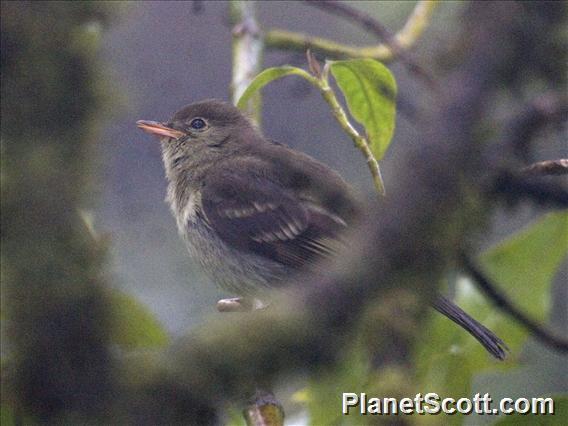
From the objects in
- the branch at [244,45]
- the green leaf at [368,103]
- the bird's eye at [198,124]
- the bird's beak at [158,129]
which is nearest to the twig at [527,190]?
the green leaf at [368,103]

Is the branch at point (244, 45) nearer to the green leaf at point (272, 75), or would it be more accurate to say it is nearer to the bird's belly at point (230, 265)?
the green leaf at point (272, 75)

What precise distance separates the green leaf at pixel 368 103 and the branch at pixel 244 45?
492 millimetres

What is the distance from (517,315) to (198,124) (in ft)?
7.34

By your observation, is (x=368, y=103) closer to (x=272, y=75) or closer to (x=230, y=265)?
(x=272, y=75)

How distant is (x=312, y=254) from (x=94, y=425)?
1.64 m

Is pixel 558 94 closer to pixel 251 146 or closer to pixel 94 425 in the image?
pixel 94 425

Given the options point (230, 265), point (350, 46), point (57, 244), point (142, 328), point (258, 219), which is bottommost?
point (57, 244)

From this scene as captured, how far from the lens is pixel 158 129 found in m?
2.75

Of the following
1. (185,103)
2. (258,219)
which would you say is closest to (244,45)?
(258,219)

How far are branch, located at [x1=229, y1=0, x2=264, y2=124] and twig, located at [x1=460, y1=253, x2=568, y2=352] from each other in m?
1.15

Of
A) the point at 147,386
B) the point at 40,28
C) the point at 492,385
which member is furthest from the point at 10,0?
the point at 492,385

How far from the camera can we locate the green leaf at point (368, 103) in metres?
1.40

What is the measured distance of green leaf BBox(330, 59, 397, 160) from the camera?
1402mm

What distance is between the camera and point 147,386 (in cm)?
56
